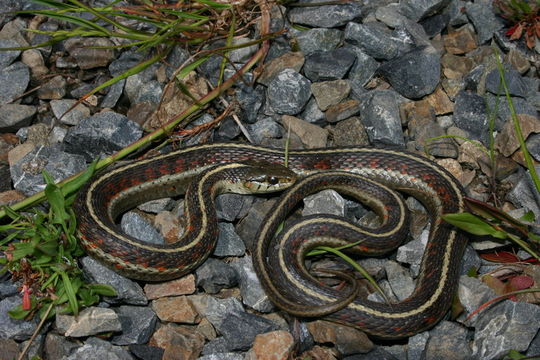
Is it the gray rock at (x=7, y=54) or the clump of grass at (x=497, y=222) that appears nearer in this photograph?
the clump of grass at (x=497, y=222)

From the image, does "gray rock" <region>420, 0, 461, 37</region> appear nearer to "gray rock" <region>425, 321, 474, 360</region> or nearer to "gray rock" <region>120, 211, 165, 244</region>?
"gray rock" <region>425, 321, 474, 360</region>

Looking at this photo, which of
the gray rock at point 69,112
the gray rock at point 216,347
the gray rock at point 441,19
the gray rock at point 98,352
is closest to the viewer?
the gray rock at point 98,352

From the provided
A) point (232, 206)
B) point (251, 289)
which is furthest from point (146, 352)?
point (232, 206)

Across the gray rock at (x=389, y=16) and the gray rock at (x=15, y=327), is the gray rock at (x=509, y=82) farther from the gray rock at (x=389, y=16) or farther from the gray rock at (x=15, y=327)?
the gray rock at (x=15, y=327)

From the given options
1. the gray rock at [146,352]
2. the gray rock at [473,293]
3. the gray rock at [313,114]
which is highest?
the gray rock at [313,114]

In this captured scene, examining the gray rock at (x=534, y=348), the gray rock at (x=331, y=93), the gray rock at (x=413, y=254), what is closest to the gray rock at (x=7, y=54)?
the gray rock at (x=331, y=93)

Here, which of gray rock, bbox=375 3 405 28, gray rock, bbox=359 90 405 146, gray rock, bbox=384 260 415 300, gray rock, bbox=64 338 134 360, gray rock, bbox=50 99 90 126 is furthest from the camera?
gray rock, bbox=375 3 405 28

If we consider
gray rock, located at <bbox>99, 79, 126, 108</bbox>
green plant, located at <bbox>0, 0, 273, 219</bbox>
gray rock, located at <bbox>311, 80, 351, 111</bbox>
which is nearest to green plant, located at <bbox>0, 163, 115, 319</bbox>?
green plant, located at <bbox>0, 0, 273, 219</bbox>

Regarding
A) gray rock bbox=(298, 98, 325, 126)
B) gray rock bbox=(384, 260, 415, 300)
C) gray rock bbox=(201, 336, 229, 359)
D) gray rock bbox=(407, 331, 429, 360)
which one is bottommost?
gray rock bbox=(407, 331, 429, 360)
